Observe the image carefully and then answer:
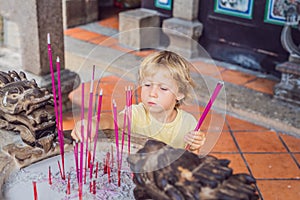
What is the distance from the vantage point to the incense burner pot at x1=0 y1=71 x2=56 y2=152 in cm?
167

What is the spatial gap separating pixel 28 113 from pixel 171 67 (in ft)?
1.69

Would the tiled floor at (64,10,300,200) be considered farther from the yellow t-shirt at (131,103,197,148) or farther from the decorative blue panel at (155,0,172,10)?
the decorative blue panel at (155,0,172,10)

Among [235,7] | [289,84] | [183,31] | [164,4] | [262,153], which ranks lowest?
[262,153]

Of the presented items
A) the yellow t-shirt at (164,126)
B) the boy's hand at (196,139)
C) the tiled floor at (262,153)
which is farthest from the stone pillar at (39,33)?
the boy's hand at (196,139)

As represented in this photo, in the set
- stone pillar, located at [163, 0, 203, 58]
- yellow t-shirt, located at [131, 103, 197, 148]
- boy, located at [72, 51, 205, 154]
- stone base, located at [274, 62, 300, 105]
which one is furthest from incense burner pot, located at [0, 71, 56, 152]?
stone pillar, located at [163, 0, 203, 58]

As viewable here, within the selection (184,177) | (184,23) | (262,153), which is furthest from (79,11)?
(184,177)

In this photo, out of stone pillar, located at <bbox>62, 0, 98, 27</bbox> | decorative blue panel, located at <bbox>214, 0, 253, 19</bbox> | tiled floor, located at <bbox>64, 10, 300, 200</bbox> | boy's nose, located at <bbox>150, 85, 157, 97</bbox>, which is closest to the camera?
boy's nose, located at <bbox>150, 85, 157, 97</bbox>

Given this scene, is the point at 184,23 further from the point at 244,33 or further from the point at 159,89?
the point at 159,89

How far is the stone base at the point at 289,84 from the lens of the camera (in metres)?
3.80

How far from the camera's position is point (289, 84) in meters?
3.88

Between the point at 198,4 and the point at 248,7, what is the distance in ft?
1.88

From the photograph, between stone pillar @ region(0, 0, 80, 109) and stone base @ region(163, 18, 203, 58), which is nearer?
stone pillar @ region(0, 0, 80, 109)

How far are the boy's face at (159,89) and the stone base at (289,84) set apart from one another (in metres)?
2.34

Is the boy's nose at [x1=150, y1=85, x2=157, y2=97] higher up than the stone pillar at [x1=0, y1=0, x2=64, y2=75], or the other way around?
the boy's nose at [x1=150, y1=85, x2=157, y2=97]
